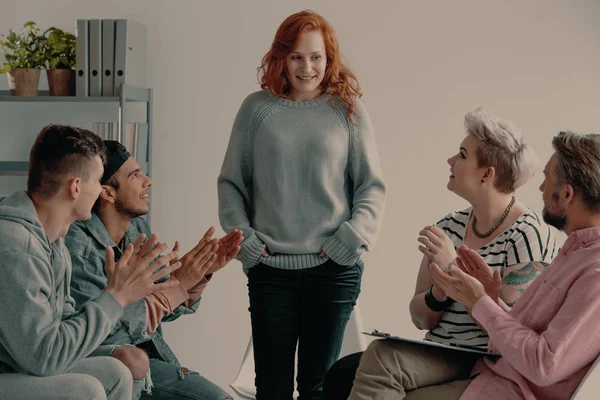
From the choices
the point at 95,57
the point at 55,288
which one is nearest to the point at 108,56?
the point at 95,57

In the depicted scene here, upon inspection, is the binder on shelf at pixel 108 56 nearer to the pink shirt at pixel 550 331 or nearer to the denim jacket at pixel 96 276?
the denim jacket at pixel 96 276

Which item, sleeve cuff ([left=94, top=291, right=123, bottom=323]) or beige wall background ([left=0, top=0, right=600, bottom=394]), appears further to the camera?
beige wall background ([left=0, top=0, right=600, bottom=394])

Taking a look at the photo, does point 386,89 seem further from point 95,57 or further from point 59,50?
point 59,50

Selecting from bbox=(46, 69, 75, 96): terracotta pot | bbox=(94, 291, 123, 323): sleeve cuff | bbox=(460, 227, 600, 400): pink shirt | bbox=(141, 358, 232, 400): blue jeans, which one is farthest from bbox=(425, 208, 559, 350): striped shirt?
bbox=(46, 69, 75, 96): terracotta pot

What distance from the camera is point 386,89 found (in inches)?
156

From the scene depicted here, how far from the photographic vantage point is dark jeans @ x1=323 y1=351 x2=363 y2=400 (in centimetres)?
238

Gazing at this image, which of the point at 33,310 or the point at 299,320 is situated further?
the point at 299,320

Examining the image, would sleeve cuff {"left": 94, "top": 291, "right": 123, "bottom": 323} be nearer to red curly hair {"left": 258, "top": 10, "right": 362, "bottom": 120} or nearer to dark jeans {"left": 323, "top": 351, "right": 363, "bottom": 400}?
dark jeans {"left": 323, "top": 351, "right": 363, "bottom": 400}

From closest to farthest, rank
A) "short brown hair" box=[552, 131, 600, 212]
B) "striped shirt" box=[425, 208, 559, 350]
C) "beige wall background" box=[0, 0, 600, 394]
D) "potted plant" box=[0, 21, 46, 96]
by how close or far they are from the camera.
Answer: "short brown hair" box=[552, 131, 600, 212], "striped shirt" box=[425, 208, 559, 350], "potted plant" box=[0, 21, 46, 96], "beige wall background" box=[0, 0, 600, 394]

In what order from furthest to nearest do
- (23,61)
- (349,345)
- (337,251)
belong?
(23,61)
(349,345)
(337,251)

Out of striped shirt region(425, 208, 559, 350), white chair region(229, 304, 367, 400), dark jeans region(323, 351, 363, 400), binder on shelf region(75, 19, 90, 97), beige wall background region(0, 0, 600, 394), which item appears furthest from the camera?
beige wall background region(0, 0, 600, 394)

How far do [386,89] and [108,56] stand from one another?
1.29m

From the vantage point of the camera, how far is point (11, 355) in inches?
72.9

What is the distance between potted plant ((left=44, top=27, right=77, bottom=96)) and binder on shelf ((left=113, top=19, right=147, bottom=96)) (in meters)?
0.24
